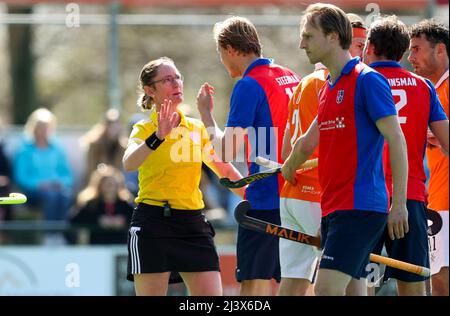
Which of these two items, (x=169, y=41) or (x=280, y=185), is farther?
(x=169, y=41)

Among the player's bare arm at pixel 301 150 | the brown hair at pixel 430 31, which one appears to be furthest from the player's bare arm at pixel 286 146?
the brown hair at pixel 430 31

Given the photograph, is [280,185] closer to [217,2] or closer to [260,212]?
[260,212]

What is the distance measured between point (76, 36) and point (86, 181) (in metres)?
13.0

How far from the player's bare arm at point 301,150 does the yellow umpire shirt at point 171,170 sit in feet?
2.73

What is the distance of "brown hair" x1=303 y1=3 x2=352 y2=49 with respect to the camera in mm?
6273

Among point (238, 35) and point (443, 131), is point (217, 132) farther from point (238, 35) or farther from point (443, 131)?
point (443, 131)

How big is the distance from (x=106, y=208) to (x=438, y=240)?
16.4 ft

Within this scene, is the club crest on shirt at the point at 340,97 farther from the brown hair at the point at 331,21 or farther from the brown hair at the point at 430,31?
the brown hair at the point at 430,31

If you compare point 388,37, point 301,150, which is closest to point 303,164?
point 301,150

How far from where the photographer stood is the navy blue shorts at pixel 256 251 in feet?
25.2

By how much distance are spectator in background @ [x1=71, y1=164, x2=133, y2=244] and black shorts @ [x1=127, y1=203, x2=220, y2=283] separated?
15.3 ft

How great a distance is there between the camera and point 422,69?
7969 millimetres
